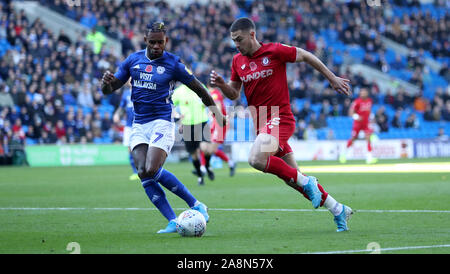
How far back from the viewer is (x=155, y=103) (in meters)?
9.02

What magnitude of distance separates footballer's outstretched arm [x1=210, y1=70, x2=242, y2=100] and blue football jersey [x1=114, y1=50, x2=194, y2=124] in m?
0.49

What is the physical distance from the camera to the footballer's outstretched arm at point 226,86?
833 centimetres

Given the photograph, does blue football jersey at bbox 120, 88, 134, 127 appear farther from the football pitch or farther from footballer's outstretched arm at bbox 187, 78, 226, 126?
footballer's outstretched arm at bbox 187, 78, 226, 126

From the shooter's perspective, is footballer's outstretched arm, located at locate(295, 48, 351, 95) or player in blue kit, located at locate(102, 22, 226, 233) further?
player in blue kit, located at locate(102, 22, 226, 233)

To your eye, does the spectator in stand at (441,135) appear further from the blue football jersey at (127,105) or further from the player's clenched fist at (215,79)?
the player's clenched fist at (215,79)

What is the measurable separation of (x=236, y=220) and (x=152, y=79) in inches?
90.5

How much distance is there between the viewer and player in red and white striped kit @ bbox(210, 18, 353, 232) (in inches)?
332

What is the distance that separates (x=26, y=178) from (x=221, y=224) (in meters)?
12.1

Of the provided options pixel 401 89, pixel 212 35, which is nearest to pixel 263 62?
pixel 212 35

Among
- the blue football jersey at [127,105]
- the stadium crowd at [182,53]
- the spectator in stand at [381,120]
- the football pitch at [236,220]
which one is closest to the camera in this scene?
the football pitch at [236,220]

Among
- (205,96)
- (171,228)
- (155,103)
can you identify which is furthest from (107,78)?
(171,228)

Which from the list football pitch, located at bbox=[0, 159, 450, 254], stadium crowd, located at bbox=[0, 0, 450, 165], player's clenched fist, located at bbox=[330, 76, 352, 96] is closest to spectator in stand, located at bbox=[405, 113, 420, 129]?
stadium crowd, located at bbox=[0, 0, 450, 165]

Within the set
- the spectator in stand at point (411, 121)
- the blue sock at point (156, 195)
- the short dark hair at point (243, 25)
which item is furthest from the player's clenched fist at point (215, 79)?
the spectator in stand at point (411, 121)

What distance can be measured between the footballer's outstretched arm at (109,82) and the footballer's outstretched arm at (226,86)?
1.27m
